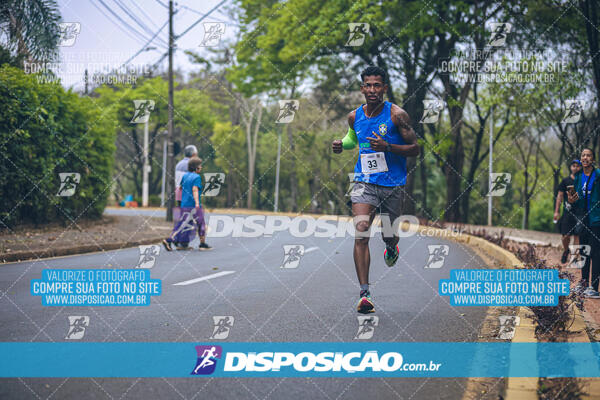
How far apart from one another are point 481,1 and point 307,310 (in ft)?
61.9

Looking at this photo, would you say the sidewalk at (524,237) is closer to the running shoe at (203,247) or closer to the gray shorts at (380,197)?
the running shoe at (203,247)

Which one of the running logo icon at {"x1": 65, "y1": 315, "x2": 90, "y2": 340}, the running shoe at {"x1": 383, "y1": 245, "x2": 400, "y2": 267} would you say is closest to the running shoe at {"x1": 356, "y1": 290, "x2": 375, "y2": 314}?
the running shoe at {"x1": 383, "y1": 245, "x2": 400, "y2": 267}

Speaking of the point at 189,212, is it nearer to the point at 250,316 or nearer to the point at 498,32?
the point at 250,316

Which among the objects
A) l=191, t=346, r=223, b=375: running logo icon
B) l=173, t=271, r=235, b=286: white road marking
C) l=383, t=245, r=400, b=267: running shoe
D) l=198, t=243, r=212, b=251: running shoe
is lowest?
l=198, t=243, r=212, b=251: running shoe

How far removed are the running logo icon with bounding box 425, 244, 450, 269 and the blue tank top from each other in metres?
4.36

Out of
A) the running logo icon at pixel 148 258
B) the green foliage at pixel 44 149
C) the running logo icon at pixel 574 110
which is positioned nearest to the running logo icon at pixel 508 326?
the running logo icon at pixel 148 258

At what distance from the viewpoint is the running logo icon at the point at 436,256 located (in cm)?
998

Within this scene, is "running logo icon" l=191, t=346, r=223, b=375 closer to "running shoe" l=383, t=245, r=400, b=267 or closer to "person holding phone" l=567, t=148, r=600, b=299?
"running shoe" l=383, t=245, r=400, b=267

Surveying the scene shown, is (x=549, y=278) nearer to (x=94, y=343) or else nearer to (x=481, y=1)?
(x=94, y=343)

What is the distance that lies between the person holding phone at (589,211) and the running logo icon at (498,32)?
1420 centimetres

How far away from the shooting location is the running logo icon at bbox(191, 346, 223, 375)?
362 cm

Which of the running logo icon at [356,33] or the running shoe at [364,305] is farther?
the running logo icon at [356,33]

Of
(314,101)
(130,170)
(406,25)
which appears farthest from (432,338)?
(130,170)

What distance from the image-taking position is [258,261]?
987 cm
